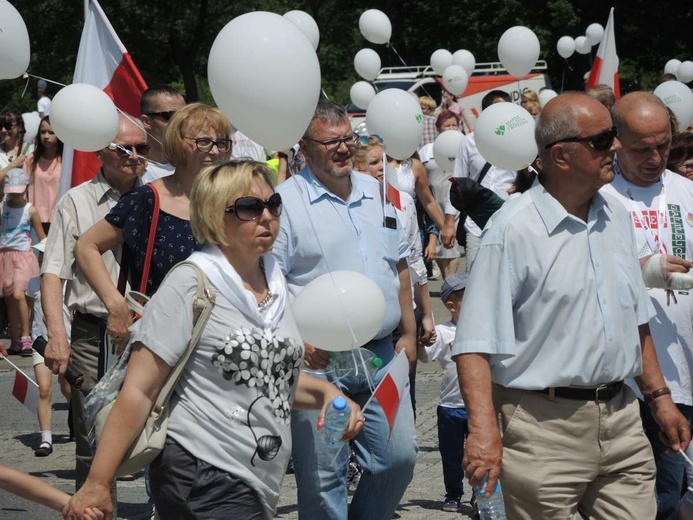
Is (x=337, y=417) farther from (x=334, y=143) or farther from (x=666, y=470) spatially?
(x=666, y=470)

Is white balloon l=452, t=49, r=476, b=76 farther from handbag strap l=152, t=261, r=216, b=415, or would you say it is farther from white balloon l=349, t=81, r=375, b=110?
handbag strap l=152, t=261, r=216, b=415

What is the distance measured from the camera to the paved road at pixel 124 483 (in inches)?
270

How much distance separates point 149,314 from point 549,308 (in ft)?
4.55

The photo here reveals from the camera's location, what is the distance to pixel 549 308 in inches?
168

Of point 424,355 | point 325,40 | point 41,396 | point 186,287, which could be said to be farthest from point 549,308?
point 325,40

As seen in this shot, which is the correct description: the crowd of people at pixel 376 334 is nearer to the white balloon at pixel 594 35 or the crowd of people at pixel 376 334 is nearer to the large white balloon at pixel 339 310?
the large white balloon at pixel 339 310

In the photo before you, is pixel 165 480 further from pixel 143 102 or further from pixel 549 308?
pixel 143 102

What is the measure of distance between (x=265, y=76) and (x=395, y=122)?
272 cm

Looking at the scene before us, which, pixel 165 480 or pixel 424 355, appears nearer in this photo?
pixel 165 480

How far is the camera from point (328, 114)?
17.6 ft

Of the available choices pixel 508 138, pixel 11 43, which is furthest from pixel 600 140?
pixel 11 43

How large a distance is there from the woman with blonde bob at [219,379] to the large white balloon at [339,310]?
63cm

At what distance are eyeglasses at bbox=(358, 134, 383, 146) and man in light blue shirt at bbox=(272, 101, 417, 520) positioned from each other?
133cm

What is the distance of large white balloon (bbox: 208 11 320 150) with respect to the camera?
4594 millimetres
